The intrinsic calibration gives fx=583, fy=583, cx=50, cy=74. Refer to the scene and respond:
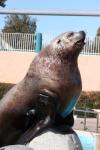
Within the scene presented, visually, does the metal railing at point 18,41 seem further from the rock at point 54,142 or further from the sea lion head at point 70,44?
the rock at point 54,142

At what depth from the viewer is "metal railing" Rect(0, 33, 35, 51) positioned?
101 ft

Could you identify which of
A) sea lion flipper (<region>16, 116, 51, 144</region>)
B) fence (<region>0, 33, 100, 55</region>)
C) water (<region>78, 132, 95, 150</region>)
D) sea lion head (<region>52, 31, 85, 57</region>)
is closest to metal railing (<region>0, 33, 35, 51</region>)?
fence (<region>0, 33, 100, 55</region>)

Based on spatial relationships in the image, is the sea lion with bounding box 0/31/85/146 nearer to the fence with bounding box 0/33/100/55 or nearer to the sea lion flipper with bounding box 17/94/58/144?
the sea lion flipper with bounding box 17/94/58/144

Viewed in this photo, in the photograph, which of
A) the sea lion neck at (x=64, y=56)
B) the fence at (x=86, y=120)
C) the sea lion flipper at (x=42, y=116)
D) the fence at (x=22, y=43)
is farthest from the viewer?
the fence at (x=22, y=43)

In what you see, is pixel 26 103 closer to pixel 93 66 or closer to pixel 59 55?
pixel 59 55

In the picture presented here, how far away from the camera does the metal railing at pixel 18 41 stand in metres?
30.8

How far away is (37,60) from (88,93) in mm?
23471

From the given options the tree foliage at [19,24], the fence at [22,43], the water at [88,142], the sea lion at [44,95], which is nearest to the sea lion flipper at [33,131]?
the sea lion at [44,95]

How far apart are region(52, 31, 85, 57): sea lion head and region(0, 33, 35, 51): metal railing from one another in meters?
25.0

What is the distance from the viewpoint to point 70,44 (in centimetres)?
555

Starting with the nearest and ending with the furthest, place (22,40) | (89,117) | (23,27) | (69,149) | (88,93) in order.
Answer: (69,149) < (89,117) < (88,93) < (22,40) < (23,27)

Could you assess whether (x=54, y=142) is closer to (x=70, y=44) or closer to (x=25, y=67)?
(x=70, y=44)

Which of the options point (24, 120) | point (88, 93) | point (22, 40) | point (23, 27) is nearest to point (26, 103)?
point (24, 120)

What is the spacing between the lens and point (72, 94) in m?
5.37
